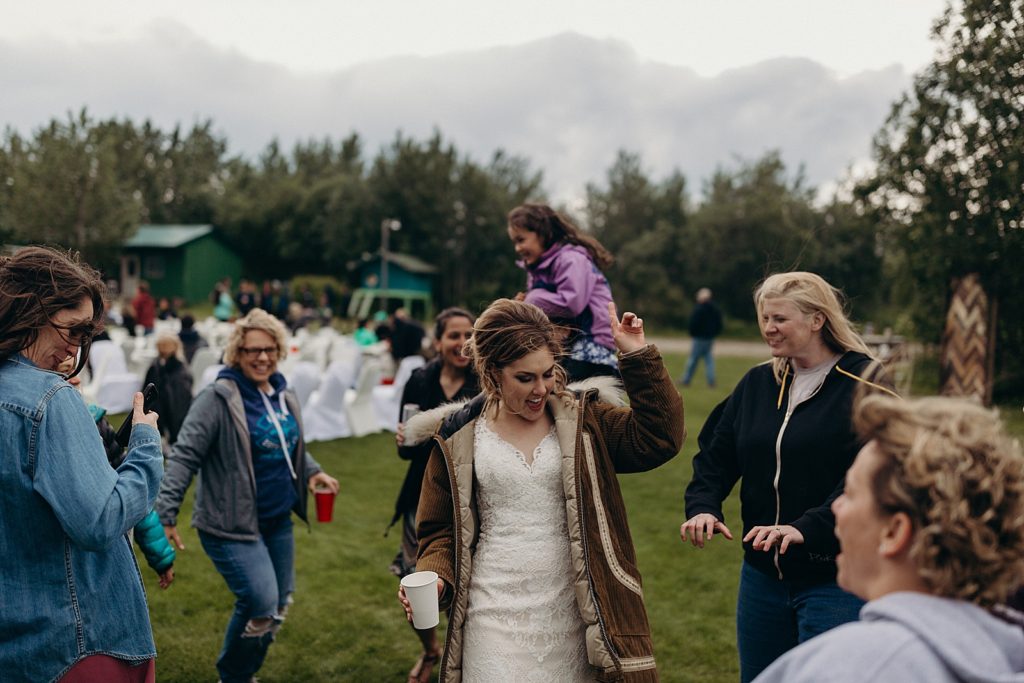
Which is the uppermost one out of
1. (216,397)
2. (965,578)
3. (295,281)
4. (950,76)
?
(950,76)

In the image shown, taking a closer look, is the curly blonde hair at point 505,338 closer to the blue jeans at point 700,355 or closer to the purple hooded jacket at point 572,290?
the purple hooded jacket at point 572,290

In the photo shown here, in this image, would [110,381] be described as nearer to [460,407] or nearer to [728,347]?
[460,407]

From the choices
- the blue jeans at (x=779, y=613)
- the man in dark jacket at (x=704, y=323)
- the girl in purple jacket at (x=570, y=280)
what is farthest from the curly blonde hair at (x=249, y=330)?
the man in dark jacket at (x=704, y=323)

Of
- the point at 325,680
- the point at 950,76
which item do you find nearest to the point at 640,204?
the point at 950,76

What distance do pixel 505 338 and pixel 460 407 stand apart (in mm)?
452

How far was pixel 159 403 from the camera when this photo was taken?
8.30m

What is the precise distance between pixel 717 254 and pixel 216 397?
4173 cm

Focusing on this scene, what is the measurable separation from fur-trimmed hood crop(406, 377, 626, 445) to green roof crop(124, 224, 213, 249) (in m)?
42.1

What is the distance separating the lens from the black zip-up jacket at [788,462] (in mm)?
2861

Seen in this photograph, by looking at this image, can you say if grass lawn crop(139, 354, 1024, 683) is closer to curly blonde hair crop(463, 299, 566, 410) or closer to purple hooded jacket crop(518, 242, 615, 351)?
purple hooded jacket crop(518, 242, 615, 351)

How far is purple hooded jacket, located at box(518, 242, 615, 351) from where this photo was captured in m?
4.44

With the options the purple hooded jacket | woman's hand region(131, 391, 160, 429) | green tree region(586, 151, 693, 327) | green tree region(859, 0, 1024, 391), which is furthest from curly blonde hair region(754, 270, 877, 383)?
green tree region(586, 151, 693, 327)

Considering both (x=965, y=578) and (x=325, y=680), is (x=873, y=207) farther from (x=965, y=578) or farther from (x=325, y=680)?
(x=965, y=578)

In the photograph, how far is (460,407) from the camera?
3086 mm
